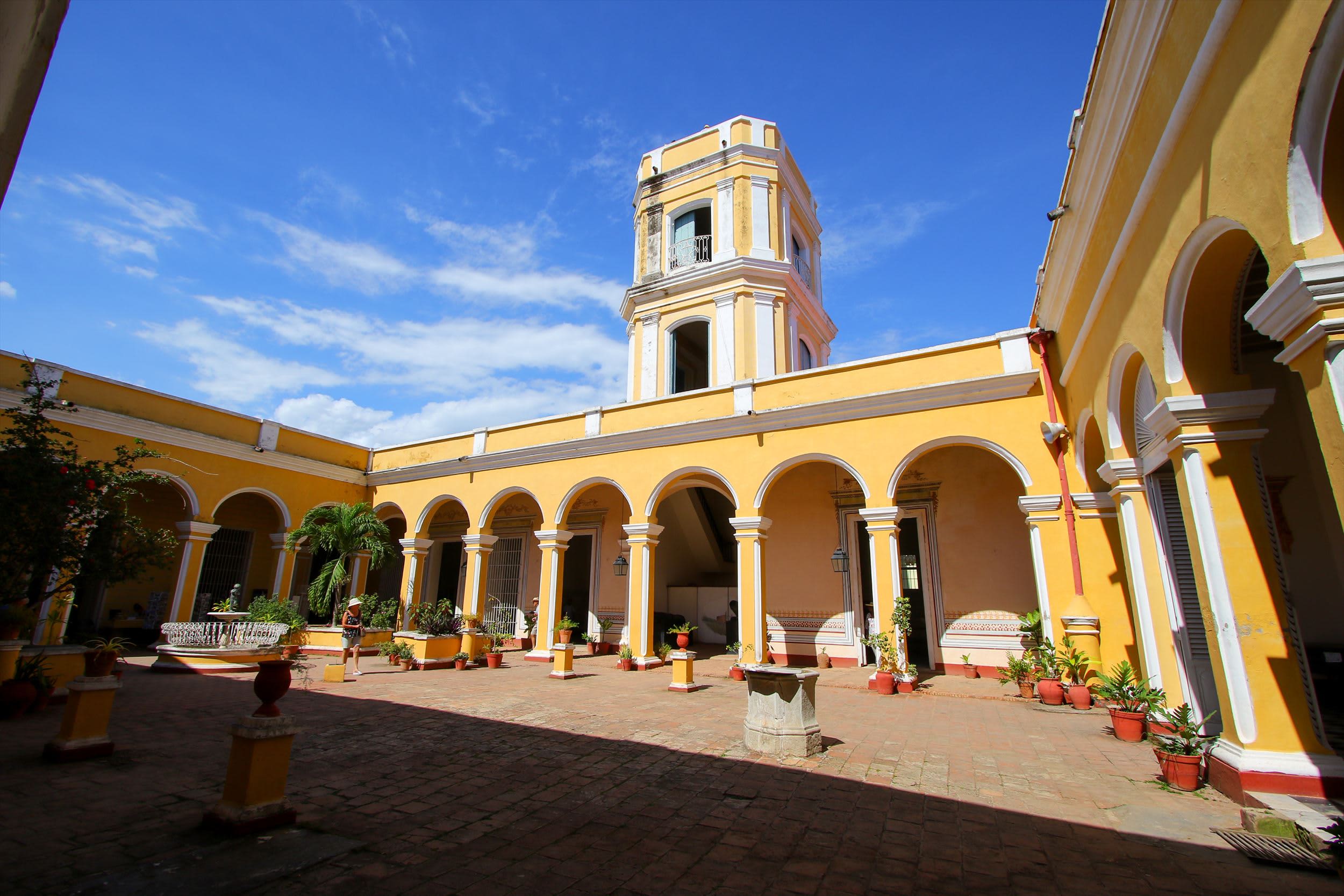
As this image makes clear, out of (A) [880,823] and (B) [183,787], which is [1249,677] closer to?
(A) [880,823]

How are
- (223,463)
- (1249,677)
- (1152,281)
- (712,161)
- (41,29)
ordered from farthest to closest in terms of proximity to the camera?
(712,161), (223,463), (1152,281), (1249,677), (41,29)

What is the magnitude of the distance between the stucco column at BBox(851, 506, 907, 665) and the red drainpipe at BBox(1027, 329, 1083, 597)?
7.51 feet

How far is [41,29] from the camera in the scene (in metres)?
1.60

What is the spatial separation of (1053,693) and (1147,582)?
2.64m

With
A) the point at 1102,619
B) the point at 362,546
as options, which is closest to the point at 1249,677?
the point at 1102,619

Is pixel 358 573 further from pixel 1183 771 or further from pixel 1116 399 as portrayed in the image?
pixel 1183 771

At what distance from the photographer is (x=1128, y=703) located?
5980 mm

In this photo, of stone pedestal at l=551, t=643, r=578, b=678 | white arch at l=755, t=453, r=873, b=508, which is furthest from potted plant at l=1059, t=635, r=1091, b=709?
stone pedestal at l=551, t=643, r=578, b=678

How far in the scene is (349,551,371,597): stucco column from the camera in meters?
15.5

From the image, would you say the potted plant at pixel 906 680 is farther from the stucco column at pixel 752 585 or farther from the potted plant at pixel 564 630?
the potted plant at pixel 564 630

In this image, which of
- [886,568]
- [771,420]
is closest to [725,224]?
[771,420]

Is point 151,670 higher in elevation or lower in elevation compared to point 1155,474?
lower

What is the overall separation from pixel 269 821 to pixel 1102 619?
9049 mm

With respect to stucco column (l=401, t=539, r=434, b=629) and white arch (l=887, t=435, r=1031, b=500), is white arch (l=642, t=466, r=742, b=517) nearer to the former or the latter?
white arch (l=887, t=435, r=1031, b=500)
